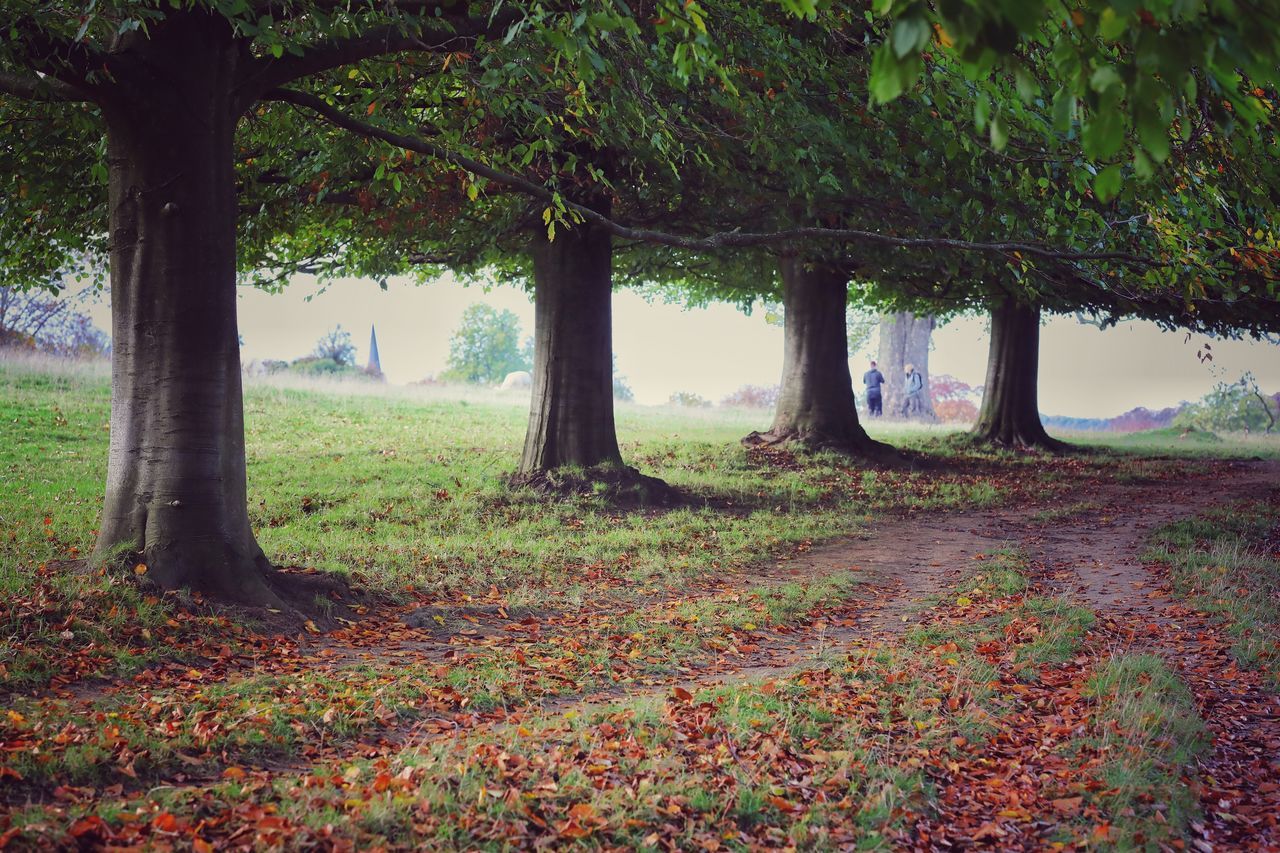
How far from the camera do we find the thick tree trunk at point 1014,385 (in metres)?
22.6

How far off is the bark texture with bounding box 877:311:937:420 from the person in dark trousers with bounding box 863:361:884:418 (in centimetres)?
652

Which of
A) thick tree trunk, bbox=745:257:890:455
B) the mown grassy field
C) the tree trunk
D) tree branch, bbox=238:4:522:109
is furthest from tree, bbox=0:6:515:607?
thick tree trunk, bbox=745:257:890:455

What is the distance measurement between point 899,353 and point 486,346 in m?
25.5

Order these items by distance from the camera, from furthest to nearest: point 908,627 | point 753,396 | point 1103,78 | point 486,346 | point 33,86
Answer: point 486,346, point 753,396, point 908,627, point 33,86, point 1103,78

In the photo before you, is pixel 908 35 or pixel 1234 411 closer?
pixel 908 35

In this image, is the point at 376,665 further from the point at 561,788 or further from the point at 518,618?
the point at 561,788

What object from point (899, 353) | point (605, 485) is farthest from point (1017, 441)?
point (899, 353)

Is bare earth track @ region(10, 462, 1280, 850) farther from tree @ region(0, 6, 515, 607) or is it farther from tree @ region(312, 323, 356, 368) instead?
tree @ region(312, 323, 356, 368)

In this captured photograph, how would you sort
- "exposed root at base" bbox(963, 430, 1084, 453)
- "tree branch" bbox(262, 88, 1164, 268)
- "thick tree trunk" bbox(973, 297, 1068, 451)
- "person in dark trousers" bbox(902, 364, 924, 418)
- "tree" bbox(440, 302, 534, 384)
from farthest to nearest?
"tree" bbox(440, 302, 534, 384), "person in dark trousers" bbox(902, 364, 924, 418), "thick tree trunk" bbox(973, 297, 1068, 451), "exposed root at base" bbox(963, 430, 1084, 453), "tree branch" bbox(262, 88, 1164, 268)

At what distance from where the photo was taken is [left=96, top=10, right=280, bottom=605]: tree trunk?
23.6 ft

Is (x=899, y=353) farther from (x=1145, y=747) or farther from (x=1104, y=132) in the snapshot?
(x=1104, y=132)

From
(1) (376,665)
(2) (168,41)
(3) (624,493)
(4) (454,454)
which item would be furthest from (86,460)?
(1) (376,665)

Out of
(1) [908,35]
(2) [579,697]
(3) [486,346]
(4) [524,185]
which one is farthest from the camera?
(3) [486,346]

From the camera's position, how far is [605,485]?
12758 millimetres
